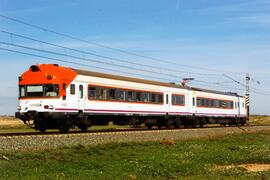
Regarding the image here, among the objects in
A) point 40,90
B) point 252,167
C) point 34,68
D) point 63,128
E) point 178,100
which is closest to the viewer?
point 252,167

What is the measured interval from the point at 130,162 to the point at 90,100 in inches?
532

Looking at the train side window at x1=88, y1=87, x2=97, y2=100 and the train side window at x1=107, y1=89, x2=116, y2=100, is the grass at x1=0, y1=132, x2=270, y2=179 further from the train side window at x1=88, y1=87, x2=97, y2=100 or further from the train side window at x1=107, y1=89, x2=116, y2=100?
the train side window at x1=107, y1=89, x2=116, y2=100

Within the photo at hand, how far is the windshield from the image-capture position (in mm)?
28562

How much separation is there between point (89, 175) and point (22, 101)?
1564 centimetres

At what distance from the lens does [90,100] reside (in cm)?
3073

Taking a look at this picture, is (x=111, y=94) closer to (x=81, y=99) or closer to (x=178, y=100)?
(x=81, y=99)

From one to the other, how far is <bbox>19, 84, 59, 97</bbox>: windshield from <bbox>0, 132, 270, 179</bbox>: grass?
7895 millimetres

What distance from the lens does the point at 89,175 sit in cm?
1463

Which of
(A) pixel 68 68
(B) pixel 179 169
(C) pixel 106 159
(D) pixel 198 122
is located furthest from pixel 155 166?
(D) pixel 198 122

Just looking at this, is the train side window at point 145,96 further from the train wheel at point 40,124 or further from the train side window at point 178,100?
the train wheel at point 40,124

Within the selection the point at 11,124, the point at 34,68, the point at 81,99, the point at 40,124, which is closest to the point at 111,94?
the point at 81,99

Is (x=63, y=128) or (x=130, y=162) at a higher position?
(x=63, y=128)

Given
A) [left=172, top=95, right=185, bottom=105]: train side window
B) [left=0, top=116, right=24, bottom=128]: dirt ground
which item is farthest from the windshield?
[left=0, top=116, right=24, bottom=128]: dirt ground

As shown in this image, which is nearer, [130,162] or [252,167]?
[130,162]
